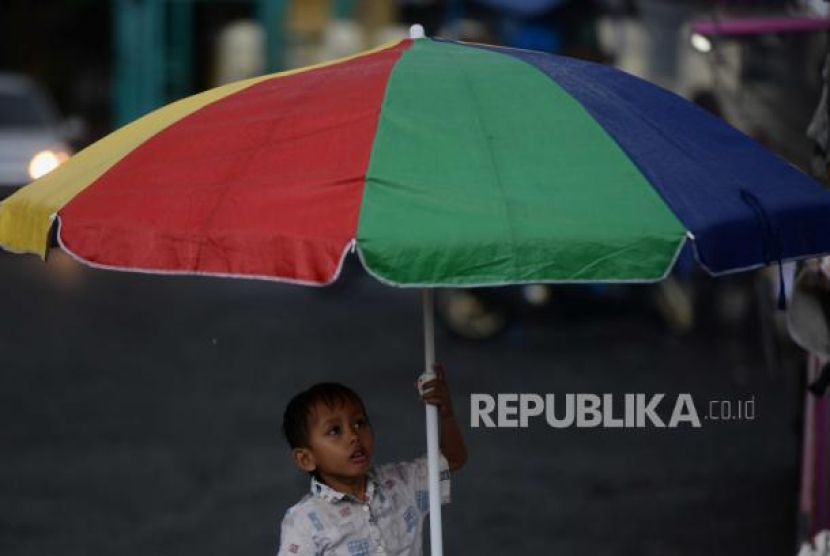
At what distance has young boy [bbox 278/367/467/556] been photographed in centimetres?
367

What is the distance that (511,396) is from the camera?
8.48 metres

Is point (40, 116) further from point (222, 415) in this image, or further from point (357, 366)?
point (222, 415)

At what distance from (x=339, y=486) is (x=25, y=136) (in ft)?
39.6

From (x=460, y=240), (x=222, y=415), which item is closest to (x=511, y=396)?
(x=222, y=415)

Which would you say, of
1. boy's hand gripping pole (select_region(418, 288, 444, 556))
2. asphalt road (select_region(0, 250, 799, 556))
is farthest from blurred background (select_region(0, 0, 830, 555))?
boy's hand gripping pole (select_region(418, 288, 444, 556))

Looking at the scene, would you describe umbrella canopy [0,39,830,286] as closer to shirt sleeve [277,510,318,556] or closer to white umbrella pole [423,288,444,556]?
white umbrella pole [423,288,444,556]

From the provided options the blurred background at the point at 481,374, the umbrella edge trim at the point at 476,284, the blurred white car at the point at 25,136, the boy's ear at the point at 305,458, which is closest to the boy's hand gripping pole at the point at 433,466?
the boy's ear at the point at 305,458

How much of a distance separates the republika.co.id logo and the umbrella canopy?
12.3 feet

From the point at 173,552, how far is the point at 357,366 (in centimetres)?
362

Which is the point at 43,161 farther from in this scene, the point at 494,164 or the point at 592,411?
the point at 494,164

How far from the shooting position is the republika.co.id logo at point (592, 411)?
24.5 ft

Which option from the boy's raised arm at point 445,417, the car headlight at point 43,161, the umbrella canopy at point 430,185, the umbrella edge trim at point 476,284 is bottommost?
the boy's raised arm at point 445,417

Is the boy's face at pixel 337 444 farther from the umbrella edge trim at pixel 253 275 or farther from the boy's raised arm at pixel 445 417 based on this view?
the umbrella edge trim at pixel 253 275

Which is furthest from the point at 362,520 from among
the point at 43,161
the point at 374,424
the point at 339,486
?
the point at 43,161
